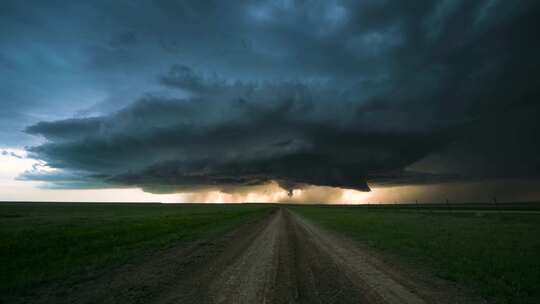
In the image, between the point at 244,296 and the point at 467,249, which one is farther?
the point at 467,249

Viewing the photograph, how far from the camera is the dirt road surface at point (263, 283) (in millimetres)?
7246

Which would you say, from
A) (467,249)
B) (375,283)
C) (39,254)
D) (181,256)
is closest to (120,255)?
(181,256)

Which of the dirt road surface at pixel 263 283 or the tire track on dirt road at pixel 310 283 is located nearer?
the tire track on dirt road at pixel 310 283

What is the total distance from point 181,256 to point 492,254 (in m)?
15.3

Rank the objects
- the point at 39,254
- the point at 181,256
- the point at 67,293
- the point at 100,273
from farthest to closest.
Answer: the point at 39,254, the point at 181,256, the point at 100,273, the point at 67,293

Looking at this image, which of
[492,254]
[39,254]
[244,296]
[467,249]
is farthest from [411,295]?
[39,254]

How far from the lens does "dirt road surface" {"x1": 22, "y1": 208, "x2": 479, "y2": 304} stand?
23.8ft

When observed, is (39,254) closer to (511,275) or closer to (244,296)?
(244,296)

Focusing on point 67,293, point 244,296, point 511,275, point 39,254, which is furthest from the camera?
point 39,254

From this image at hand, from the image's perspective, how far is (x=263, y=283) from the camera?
846 cm

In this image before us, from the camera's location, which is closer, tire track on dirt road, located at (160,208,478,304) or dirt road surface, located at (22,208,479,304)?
tire track on dirt road, located at (160,208,478,304)

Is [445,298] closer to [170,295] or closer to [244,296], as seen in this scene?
[244,296]

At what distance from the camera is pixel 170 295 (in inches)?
297

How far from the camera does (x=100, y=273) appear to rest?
10430 mm
